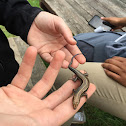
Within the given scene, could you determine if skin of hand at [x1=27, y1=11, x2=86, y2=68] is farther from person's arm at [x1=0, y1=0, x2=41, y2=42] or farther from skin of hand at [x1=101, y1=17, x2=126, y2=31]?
skin of hand at [x1=101, y1=17, x2=126, y2=31]

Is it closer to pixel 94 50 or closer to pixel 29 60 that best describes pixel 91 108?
pixel 94 50

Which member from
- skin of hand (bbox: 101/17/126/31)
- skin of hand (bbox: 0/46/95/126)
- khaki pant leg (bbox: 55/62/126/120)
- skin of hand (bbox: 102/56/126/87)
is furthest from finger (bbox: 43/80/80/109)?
skin of hand (bbox: 101/17/126/31)

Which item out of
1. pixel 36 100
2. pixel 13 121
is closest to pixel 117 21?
pixel 36 100

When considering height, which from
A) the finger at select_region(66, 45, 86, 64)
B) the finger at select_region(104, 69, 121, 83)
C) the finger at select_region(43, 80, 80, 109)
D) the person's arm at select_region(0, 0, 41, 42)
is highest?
the person's arm at select_region(0, 0, 41, 42)

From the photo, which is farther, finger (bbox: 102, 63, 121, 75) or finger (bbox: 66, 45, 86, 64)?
finger (bbox: 102, 63, 121, 75)

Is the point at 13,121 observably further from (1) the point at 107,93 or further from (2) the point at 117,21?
(2) the point at 117,21

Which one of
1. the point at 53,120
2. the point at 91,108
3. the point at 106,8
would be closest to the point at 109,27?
the point at 106,8

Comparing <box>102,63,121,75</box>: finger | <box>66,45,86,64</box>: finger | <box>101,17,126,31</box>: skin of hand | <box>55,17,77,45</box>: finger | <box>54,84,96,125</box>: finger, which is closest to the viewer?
<box>54,84,96,125</box>: finger

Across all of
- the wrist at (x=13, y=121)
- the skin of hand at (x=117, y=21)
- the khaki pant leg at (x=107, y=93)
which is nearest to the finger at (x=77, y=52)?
the khaki pant leg at (x=107, y=93)
